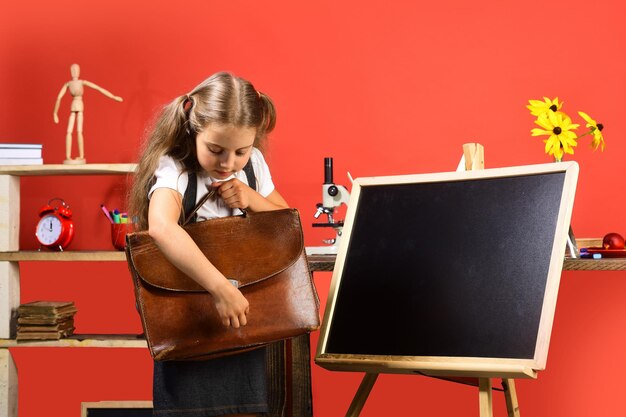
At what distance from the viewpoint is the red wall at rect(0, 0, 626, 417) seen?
3.32m

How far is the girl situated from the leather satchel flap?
0.14ft

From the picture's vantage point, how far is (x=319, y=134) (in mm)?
3461

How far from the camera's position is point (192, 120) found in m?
1.80

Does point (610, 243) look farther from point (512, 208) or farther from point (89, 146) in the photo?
point (89, 146)

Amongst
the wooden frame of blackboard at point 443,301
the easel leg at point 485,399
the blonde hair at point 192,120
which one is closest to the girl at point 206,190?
the blonde hair at point 192,120

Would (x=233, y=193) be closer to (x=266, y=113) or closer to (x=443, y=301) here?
(x=266, y=113)

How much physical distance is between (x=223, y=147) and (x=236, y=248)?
225 millimetres

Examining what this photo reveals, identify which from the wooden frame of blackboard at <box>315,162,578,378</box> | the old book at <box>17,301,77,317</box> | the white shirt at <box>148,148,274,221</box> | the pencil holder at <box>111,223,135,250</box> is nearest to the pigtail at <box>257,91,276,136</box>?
the white shirt at <box>148,148,274,221</box>

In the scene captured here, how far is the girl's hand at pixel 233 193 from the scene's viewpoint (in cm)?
183

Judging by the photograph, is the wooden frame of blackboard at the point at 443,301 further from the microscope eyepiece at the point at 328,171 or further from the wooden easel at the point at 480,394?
the microscope eyepiece at the point at 328,171

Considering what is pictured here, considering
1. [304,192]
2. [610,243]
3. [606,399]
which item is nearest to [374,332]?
[610,243]

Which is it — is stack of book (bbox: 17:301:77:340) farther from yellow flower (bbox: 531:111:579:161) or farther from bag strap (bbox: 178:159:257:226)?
yellow flower (bbox: 531:111:579:161)

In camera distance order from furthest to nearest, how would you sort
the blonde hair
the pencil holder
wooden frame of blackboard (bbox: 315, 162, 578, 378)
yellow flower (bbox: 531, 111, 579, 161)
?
the pencil holder, yellow flower (bbox: 531, 111, 579, 161), the blonde hair, wooden frame of blackboard (bbox: 315, 162, 578, 378)

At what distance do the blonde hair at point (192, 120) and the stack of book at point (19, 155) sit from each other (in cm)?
154
